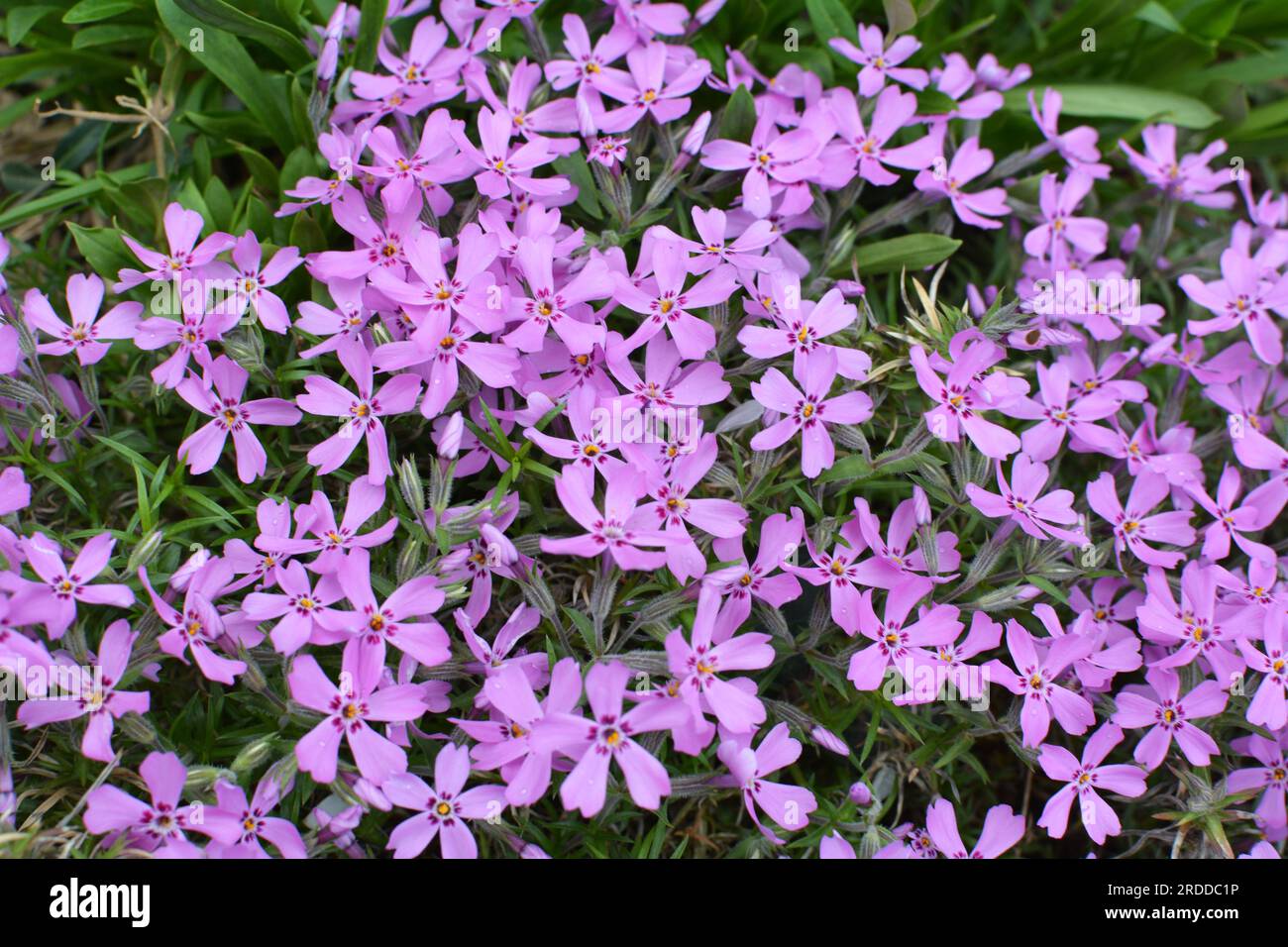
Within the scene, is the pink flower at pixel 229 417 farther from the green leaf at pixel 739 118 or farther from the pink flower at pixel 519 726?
the green leaf at pixel 739 118

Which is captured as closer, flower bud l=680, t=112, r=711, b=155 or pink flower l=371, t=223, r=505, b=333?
pink flower l=371, t=223, r=505, b=333

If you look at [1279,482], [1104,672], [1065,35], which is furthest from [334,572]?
[1065,35]

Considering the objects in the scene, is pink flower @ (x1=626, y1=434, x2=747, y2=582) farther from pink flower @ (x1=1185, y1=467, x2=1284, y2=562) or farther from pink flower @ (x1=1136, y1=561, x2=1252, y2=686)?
pink flower @ (x1=1185, y1=467, x2=1284, y2=562)

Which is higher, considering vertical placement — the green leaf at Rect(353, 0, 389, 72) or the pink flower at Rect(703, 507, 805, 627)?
the green leaf at Rect(353, 0, 389, 72)

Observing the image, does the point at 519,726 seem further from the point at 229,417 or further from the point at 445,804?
the point at 229,417

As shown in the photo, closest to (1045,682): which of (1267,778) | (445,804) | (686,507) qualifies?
(1267,778)

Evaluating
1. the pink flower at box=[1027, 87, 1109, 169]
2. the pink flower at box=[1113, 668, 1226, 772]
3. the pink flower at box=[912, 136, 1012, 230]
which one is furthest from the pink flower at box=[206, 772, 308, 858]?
the pink flower at box=[1027, 87, 1109, 169]

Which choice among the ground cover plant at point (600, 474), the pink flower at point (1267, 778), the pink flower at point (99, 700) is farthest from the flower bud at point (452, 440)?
the pink flower at point (1267, 778)
